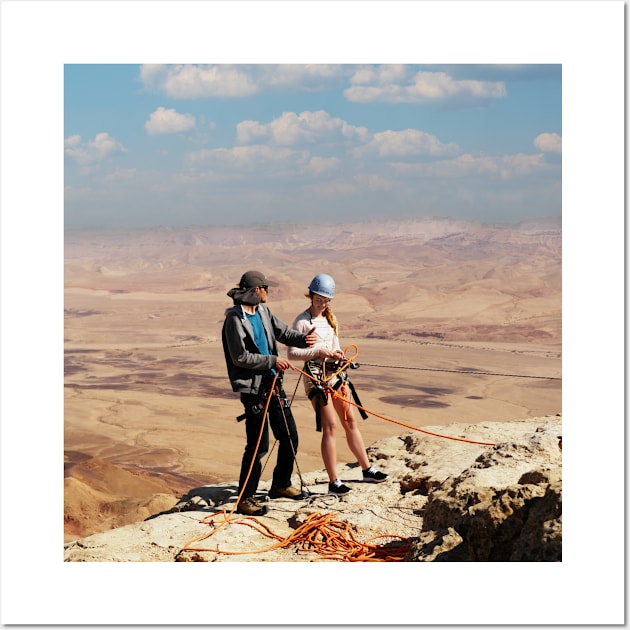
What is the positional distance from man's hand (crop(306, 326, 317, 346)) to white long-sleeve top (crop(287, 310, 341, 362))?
0.03 m

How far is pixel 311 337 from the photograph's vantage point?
255 inches

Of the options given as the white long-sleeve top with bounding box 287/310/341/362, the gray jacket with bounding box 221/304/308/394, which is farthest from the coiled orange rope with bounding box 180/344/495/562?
the white long-sleeve top with bounding box 287/310/341/362

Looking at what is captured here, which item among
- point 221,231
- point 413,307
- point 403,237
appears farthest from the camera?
point 221,231

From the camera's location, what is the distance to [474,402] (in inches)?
670

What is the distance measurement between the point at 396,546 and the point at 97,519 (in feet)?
16.7

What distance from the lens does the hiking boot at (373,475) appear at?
275 inches

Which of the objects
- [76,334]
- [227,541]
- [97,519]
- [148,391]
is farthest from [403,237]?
[227,541]

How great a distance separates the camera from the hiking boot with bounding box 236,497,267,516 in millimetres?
6270

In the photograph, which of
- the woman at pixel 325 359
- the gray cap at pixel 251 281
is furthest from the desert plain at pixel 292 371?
the gray cap at pixel 251 281

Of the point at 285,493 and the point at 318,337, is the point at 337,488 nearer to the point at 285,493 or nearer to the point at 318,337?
the point at 285,493

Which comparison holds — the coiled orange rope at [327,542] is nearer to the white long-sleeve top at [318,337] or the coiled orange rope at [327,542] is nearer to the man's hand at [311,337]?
the white long-sleeve top at [318,337]

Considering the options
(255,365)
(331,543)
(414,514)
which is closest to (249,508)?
(331,543)

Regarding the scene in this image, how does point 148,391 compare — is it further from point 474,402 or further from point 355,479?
point 355,479

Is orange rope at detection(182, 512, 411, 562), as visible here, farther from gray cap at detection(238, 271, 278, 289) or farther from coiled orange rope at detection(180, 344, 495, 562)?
gray cap at detection(238, 271, 278, 289)
